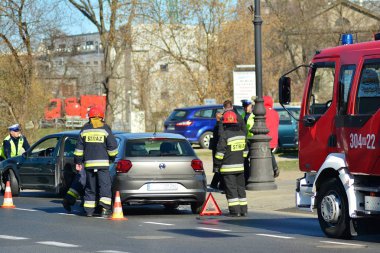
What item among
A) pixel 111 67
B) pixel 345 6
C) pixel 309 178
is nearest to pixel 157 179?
pixel 309 178

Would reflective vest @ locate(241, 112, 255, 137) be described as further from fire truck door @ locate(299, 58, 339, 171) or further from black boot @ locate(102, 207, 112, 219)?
fire truck door @ locate(299, 58, 339, 171)

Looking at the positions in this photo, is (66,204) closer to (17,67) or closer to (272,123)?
(272,123)

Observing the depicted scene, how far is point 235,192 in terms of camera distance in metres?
16.6

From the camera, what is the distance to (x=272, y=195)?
20594mm

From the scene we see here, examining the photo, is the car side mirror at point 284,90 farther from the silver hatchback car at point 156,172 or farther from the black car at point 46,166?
the black car at point 46,166

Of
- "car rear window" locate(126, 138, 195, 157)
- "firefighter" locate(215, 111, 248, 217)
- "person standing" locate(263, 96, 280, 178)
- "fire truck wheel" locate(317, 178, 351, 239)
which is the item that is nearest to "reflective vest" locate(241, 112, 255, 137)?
"person standing" locate(263, 96, 280, 178)

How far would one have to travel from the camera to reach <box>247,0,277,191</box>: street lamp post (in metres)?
21.5

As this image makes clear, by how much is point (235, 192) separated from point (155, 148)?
1.68m

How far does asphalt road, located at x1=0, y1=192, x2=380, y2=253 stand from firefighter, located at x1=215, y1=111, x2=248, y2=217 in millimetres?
376

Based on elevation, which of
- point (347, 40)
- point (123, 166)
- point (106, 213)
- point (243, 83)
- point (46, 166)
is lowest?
point (106, 213)

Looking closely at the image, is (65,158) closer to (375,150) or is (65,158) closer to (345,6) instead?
(375,150)

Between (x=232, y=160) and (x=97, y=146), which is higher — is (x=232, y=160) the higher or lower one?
the lower one

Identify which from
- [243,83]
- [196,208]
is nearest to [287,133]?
[243,83]

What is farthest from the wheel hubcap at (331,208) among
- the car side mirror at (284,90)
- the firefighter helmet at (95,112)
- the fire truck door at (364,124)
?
the firefighter helmet at (95,112)
